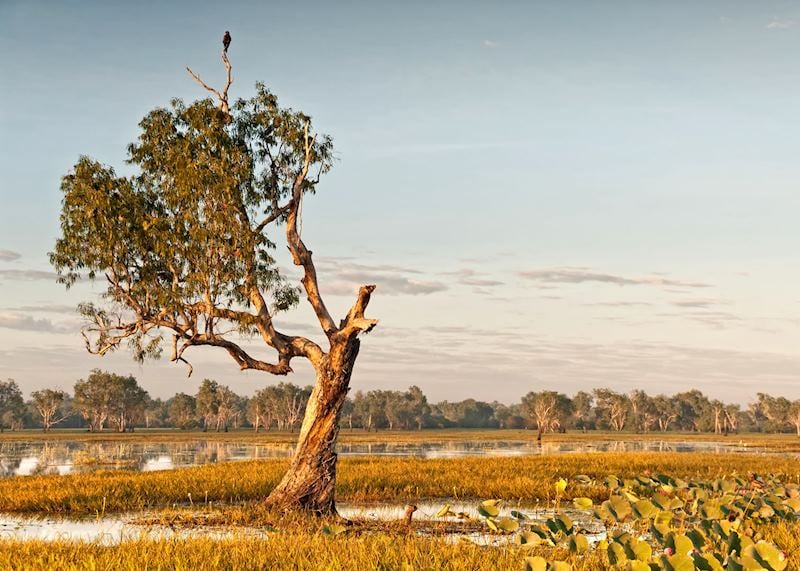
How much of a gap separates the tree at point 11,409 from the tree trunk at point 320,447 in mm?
171911

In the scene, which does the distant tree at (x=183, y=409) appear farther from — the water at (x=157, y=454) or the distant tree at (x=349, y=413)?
the water at (x=157, y=454)

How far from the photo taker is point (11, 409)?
560 feet

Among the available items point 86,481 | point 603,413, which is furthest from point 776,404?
point 86,481

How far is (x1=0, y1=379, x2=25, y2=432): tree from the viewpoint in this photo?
168m

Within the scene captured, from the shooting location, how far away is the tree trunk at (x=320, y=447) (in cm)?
1805

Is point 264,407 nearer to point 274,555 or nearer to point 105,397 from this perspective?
point 105,397

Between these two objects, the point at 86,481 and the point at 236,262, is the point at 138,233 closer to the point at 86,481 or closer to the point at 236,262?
the point at 236,262

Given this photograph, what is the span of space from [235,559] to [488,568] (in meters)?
3.25

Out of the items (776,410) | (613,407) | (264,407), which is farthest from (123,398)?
(776,410)

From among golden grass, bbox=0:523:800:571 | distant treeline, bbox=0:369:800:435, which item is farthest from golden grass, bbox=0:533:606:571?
distant treeline, bbox=0:369:800:435

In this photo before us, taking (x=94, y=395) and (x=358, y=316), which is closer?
(x=358, y=316)

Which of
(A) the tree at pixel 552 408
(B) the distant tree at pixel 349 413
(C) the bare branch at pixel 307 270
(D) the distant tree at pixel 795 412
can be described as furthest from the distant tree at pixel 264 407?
(C) the bare branch at pixel 307 270

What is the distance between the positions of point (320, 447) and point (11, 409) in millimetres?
176336

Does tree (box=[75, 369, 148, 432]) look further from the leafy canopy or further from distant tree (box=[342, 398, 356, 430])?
the leafy canopy
